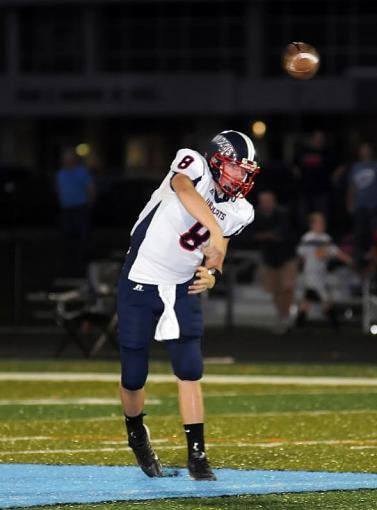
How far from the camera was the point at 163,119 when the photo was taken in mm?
58875

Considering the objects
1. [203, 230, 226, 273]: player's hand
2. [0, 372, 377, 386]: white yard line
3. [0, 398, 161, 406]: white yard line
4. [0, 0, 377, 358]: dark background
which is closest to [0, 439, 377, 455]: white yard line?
[203, 230, 226, 273]: player's hand

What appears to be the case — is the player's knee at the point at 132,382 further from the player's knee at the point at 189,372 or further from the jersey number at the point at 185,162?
the jersey number at the point at 185,162

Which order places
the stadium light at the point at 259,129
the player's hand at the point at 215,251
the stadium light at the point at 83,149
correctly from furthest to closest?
1. the stadium light at the point at 259,129
2. the stadium light at the point at 83,149
3. the player's hand at the point at 215,251

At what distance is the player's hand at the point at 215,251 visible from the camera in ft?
29.1

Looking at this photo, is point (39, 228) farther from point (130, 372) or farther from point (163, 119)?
point (130, 372)

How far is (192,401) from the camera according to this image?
30.1 feet

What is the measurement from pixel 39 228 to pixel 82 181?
60.1 ft

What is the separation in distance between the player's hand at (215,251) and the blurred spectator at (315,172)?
564 inches

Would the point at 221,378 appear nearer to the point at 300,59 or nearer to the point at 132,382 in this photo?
the point at 300,59

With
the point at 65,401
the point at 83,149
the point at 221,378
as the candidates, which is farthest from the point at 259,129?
the point at 65,401

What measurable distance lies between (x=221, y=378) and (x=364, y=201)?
6544mm

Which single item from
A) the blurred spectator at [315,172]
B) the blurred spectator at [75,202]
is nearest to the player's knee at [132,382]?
the blurred spectator at [75,202]

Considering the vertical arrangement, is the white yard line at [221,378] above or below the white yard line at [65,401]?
below

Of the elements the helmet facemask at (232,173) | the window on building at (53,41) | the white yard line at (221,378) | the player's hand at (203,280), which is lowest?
the window on building at (53,41)
